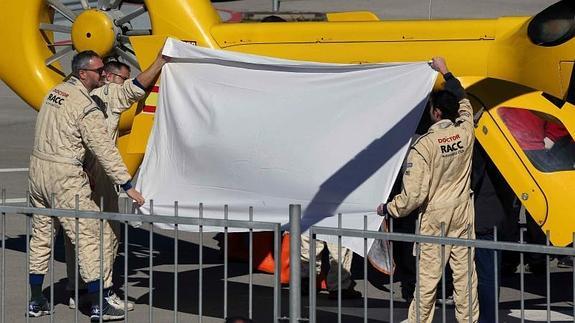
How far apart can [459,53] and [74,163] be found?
2.63 metres

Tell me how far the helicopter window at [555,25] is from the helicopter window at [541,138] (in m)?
0.58

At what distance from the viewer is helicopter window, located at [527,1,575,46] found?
8000mm

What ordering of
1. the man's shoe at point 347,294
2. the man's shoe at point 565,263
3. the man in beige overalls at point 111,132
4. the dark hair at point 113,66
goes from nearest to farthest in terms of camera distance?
the man in beige overalls at point 111,132, the dark hair at point 113,66, the man's shoe at point 347,294, the man's shoe at point 565,263

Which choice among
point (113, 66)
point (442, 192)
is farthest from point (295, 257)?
point (113, 66)

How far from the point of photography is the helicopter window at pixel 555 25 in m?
8.00

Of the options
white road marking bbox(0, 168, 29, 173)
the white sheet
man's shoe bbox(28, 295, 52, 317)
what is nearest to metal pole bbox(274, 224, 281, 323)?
the white sheet

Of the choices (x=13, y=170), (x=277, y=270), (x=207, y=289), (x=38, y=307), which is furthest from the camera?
(x=13, y=170)

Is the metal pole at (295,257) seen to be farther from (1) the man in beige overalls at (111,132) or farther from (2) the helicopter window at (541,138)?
(2) the helicopter window at (541,138)

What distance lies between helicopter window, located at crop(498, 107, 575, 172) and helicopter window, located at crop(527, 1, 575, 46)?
1.90ft

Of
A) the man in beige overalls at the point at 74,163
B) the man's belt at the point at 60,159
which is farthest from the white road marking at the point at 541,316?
the man's belt at the point at 60,159

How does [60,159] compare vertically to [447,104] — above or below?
below

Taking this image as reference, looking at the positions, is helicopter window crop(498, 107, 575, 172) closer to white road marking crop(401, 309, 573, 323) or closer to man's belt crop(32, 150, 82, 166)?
white road marking crop(401, 309, 573, 323)

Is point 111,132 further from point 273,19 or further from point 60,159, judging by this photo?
point 273,19

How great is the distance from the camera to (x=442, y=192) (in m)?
7.54
